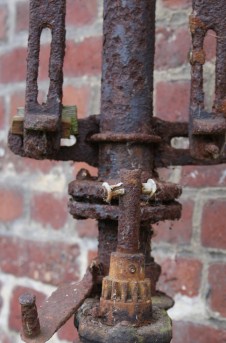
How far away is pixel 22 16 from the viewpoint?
97 cm

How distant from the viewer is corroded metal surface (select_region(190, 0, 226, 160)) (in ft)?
1.46

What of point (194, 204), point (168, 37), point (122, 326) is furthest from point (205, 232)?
point (122, 326)

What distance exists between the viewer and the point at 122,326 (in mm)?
392

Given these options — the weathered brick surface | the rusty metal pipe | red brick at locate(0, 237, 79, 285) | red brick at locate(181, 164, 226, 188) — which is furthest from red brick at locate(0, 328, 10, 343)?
the rusty metal pipe

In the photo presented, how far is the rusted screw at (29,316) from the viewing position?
1.26 feet

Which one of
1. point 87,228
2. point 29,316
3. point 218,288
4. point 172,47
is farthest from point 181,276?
point 29,316

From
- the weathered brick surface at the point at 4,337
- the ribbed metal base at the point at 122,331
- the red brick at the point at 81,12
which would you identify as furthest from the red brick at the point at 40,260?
the ribbed metal base at the point at 122,331

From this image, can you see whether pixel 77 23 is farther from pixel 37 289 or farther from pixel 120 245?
pixel 120 245

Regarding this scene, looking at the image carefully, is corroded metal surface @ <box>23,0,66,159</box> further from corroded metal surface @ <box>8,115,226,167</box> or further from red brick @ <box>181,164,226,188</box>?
red brick @ <box>181,164,226,188</box>

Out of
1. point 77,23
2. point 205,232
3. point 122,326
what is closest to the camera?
point 122,326

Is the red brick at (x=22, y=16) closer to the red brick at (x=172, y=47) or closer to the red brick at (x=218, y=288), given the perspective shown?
the red brick at (x=172, y=47)

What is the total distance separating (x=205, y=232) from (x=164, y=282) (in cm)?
10

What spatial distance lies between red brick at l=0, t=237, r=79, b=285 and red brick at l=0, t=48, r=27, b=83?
10.7 inches

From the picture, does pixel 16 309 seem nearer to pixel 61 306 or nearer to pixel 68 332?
pixel 68 332
